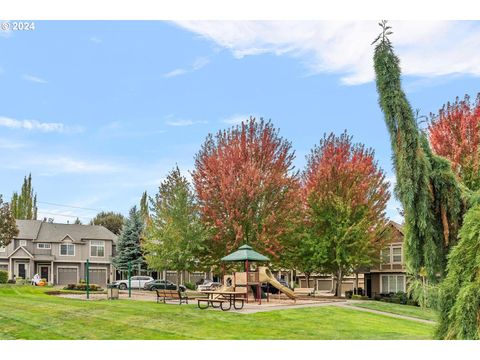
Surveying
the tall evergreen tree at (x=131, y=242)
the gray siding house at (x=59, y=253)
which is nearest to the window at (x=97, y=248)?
the gray siding house at (x=59, y=253)

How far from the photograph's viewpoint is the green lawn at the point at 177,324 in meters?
13.9

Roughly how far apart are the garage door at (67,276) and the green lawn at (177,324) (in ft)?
93.4

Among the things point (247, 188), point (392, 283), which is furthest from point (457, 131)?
point (392, 283)

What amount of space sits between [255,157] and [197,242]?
4.82 metres

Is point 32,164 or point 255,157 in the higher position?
point 255,157

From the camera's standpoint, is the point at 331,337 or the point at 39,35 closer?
the point at 39,35

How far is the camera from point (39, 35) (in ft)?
40.2

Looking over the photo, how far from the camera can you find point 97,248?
1930 inches

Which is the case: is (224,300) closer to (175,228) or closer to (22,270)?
(175,228)

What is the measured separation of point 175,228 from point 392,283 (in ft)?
53.1

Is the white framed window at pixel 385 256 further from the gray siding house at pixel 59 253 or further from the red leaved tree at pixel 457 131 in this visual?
the gray siding house at pixel 59 253
